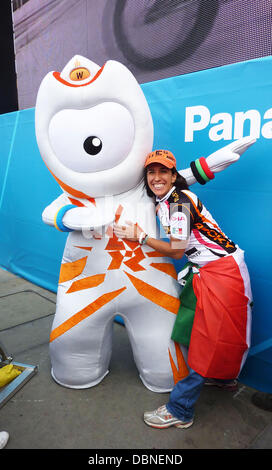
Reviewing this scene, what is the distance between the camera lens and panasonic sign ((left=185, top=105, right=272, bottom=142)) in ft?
5.32

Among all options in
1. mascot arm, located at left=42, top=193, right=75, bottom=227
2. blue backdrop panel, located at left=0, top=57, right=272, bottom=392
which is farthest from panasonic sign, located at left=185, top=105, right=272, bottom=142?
mascot arm, located at left=42, top=193, right=75, bottom=227

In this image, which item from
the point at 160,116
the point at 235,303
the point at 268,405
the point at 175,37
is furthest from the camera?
the point at 175,37

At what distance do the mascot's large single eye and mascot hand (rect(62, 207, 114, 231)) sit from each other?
0.19 meters

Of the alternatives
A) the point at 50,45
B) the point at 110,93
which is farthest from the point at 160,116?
the point at 50,45

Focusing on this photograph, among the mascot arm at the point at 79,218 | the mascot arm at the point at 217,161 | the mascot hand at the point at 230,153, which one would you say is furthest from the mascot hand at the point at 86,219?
the mascot hand at the point at 230,153

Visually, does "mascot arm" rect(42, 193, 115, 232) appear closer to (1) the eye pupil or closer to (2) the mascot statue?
(2) the mascot statue

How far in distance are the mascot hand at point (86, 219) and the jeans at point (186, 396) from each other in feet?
2.61

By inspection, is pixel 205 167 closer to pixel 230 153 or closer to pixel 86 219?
pixel 230 153

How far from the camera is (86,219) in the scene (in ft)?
5.05

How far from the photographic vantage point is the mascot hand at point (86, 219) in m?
1.54

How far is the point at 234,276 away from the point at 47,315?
190cm

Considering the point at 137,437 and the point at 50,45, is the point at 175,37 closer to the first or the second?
the point at 50,45

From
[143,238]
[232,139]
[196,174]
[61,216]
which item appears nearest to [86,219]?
[61,216]

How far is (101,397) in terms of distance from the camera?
1.77 meters
